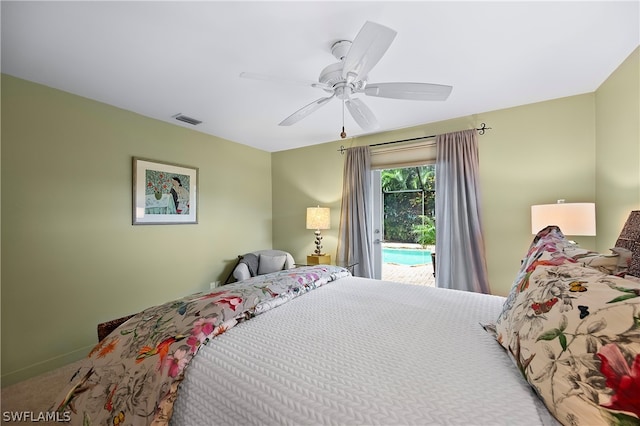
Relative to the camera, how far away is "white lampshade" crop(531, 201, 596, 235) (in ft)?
7.29

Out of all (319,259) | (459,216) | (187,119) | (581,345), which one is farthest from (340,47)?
(319,259)

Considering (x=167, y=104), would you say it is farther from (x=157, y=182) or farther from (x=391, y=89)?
(x=391, y=89)

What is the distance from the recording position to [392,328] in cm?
122

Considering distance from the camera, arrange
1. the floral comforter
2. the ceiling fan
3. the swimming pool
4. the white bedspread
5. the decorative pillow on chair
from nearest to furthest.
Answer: the white bedspread → the floral comforter → the ceiling fan → the swimming pool → the decorative pillow on chair

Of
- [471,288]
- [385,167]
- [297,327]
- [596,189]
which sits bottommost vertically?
[471,288]

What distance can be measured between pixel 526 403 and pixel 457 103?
280cm

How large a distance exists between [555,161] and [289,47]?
2817mm

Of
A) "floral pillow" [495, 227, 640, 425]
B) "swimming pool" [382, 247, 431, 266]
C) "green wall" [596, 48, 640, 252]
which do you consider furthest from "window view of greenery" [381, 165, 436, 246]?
"floral pillow" [495, 227, 640, 425]

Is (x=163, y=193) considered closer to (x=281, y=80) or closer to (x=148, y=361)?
(x=281, y=80)

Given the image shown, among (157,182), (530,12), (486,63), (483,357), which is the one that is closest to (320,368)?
(483,357)

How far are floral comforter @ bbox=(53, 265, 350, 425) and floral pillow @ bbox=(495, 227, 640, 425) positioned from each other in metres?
1.12

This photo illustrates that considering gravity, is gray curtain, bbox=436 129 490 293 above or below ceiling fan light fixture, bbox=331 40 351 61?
below

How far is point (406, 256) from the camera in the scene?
3791mm

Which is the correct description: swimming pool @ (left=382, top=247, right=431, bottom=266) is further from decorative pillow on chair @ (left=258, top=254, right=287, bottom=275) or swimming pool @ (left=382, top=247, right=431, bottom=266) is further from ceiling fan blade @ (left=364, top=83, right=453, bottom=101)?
ceiling fan blade @ (left=364, top=83, right=453, bottom=101)
